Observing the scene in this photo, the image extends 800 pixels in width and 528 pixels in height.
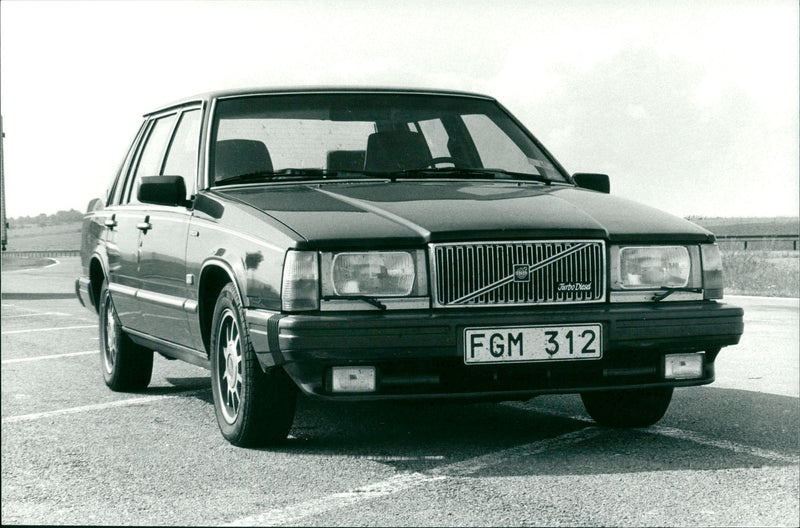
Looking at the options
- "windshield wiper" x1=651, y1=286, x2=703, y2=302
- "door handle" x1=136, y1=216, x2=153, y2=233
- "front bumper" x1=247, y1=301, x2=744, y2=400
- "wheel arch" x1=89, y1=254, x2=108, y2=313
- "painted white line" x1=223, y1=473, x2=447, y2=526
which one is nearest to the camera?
"painted white line" x1=223, y1=473, x2=447, y2=526

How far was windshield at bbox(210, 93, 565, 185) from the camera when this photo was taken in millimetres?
5750

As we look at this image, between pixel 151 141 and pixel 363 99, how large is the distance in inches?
72.5

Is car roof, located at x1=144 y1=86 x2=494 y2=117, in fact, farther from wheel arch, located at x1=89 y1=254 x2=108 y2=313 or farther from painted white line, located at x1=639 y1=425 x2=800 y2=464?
painted white line, located at x1=639 y1=425 x2=800 y2=464

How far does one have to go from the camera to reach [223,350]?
17.4 ft

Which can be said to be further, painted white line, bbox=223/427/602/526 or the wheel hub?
the wheel hub

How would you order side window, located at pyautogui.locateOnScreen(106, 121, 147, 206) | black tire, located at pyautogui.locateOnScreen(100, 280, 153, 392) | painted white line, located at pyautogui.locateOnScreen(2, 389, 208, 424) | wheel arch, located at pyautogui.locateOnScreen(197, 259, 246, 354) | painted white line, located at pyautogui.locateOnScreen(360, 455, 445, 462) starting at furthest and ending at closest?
1. side window, located at pyautogui.locateOnScreen(106, 121, 147, 206)
2. black tire, located at pyautogui.locateOnScreen(100, 280, 153, 392)
3. painted white line, located at pyautogui.locateOnScreen(2, 389, 208, 424)
4. wheel arch, located at pyautogui.locateOnScreen(197, 259, 246, 354)
5. painted white line, located at pyautogui.locateOnScreen(360, 455, 445, 462)

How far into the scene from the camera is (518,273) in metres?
4.68

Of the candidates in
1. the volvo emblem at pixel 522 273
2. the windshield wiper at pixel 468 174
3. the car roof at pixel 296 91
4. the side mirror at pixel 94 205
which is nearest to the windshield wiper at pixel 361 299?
the volvo emblem at pixel 522 273

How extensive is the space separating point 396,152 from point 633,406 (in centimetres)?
176

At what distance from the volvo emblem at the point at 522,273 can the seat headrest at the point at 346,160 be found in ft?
4.44

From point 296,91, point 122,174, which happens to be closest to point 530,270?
point 296,91

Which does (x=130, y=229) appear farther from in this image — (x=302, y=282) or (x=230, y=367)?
(x=302, y=282)

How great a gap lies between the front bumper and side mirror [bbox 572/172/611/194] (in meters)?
1.38

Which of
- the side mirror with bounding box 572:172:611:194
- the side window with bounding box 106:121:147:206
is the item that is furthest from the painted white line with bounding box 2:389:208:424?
the side mirror with bounding box 572:172:611:194
